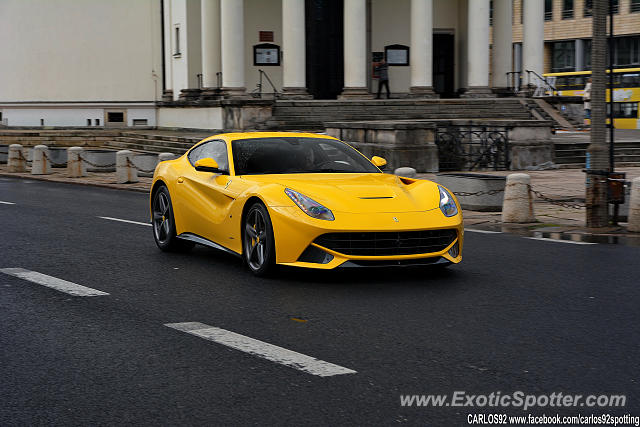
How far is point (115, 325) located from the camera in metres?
7.05

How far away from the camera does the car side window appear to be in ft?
33.6

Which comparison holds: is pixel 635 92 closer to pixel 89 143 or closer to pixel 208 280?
pixel 89 143

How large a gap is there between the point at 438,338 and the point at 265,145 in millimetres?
4152

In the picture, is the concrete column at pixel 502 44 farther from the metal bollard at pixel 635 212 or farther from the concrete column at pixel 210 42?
the metal bollard at pixel 635 212

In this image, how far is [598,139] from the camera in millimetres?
13719

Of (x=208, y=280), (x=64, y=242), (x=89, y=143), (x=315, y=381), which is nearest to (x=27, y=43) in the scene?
(x=89, y=143)

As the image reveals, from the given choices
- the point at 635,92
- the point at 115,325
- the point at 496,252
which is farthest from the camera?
the point at 635,92

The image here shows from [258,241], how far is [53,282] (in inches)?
71.8

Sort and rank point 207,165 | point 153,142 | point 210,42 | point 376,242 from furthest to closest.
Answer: point 210,42 → point 153,142 → point 207,165 → point 376,242

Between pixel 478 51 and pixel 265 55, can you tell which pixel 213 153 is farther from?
pixel 265 55

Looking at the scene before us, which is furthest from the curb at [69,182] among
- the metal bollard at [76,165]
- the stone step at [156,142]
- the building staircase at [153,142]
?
the stone step at [156,142]

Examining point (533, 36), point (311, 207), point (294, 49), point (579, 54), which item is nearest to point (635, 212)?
point (311, 207)

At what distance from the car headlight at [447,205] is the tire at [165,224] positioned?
2975 millimetres

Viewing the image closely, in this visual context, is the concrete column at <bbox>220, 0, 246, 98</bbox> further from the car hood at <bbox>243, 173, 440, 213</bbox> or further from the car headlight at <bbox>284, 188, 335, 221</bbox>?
the car headlight at <bbox>284, 188, 335, 221</bbox>
